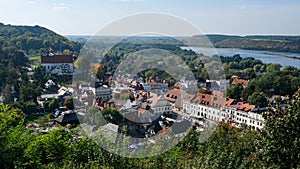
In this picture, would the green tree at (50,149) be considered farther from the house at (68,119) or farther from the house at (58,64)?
the house at (58,64)

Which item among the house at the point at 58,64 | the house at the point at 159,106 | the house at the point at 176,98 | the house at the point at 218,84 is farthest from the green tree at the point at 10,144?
the house at the point at 58,64

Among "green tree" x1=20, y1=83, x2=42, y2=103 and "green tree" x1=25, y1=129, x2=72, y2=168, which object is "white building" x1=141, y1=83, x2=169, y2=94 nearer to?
"green tree" x1=20, y1=83, x2=42, y2=103

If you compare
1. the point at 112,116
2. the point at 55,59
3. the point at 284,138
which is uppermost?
the point at 284,138

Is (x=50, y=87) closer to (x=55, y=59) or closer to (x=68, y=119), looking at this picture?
(x=55, y=59)

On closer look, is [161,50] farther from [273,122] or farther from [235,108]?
[273,122]

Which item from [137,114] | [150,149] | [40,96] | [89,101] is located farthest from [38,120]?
[150,149]

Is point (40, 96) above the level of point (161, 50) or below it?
below

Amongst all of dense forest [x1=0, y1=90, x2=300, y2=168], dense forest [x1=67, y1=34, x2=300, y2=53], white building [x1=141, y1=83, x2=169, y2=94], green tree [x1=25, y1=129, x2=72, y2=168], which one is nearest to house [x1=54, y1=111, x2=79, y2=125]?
white building [x1=141, y1=83, x2=169, y2=94]

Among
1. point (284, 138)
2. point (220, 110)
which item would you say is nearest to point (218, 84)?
point (220, 110)
